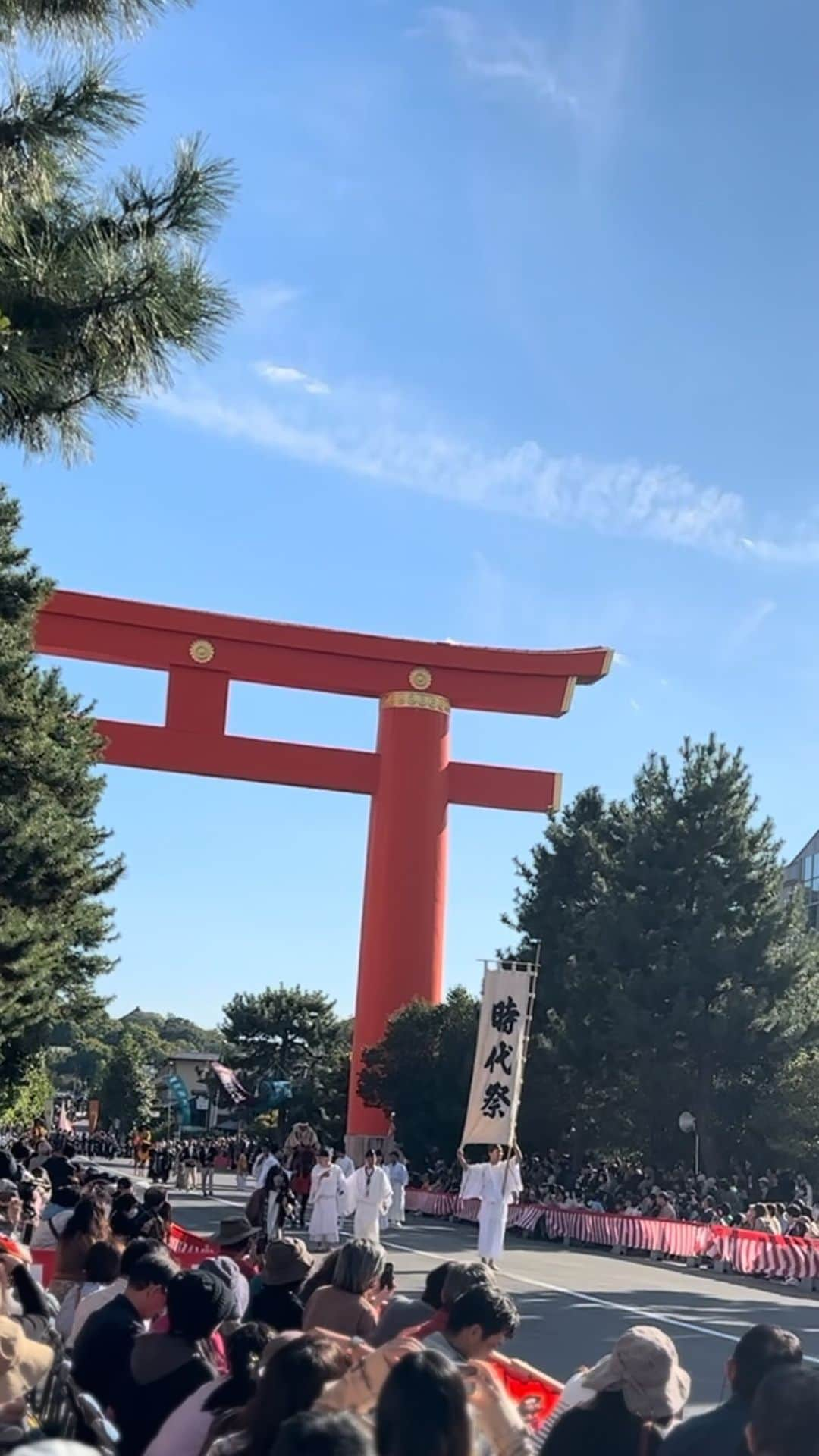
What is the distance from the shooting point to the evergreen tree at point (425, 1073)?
33406mm

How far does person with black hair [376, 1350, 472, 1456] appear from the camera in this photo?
9.82 ft

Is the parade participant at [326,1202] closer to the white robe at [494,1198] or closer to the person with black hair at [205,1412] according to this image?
the white robe at [494,1198]

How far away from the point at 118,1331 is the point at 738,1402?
2307 millimetres

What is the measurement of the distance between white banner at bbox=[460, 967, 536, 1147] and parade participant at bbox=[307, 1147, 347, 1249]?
6.42ft

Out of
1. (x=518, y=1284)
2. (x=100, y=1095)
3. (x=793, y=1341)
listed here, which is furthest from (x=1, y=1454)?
(x=100, y=1095)

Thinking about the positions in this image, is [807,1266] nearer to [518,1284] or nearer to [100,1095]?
[518,1284]

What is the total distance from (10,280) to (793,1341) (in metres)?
6.44

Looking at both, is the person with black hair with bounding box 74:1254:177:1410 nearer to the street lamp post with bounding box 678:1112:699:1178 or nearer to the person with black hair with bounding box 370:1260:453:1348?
the person with black hair with bounding box 370:1260:453:1348

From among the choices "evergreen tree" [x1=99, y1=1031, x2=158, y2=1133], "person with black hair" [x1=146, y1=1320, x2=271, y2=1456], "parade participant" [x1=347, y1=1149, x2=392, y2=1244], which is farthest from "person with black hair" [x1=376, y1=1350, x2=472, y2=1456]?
"evergreen tree" [x1=99, y1=1031, x2=158, y2=1133]

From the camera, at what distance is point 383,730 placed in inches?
1356

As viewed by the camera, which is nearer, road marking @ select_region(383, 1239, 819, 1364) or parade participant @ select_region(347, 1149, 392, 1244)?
road marking @ select_region(383, 1239, 819, 1364)

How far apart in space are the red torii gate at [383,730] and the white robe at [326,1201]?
525 inches

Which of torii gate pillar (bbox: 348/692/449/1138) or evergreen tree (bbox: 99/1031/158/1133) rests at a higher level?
torii gate pillar (bbox: 348/692/449/1138)

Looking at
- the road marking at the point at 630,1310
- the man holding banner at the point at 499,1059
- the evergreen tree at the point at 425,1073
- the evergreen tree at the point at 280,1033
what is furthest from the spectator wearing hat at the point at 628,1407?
the evergreen tree at the point at 280,1033
